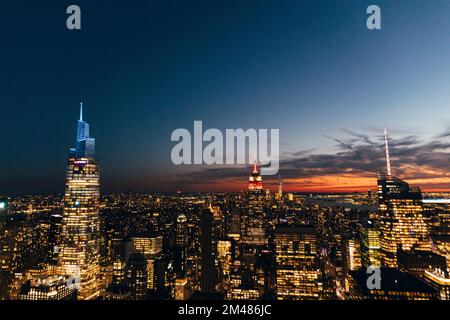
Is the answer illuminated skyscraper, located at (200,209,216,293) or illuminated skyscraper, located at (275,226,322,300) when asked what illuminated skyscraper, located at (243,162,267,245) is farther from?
illuminated skyscraper, located at (200,209,216,293)

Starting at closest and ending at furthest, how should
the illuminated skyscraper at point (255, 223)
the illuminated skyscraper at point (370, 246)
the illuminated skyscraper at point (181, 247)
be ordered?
the illuminated skyscraper at point (255, 223) → the illuminated skyscraper at point (370, 246) → the illuminated skyscraper at point (181, 247)

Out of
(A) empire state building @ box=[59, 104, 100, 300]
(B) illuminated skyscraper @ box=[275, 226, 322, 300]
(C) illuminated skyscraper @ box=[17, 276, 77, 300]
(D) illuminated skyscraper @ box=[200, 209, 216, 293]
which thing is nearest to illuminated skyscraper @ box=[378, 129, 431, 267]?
(B) illuminated skyscraper @ box=[275, 226, 322, 300]

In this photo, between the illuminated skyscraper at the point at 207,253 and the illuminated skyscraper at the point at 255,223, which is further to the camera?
the illuminated skyscraper at the point at 207,253

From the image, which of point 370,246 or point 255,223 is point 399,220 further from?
point 255,223

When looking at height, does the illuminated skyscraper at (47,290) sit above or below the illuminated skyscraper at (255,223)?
below

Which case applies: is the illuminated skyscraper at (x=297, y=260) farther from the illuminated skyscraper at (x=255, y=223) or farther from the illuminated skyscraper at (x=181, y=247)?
the illuminated skyscraper at (x=181, y=247)

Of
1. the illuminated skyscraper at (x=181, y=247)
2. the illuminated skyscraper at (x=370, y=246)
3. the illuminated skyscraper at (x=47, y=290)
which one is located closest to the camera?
the illuminated skyscraper at (x=47, y=290)

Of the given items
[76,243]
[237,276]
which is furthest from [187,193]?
[76,243]

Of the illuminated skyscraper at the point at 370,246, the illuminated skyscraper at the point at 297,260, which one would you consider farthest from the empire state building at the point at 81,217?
the illuminated skyscraper at the point at 370,246
